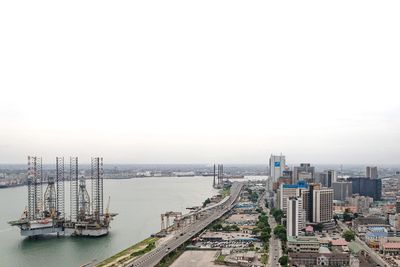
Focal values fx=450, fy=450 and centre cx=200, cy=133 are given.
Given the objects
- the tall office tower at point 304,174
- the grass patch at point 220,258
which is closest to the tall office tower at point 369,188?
the tall office tower at point 304,174

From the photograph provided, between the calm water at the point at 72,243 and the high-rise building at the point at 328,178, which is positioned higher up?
the high-rise building at the point at 328,178

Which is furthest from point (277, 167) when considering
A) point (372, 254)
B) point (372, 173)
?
point (372, 254)

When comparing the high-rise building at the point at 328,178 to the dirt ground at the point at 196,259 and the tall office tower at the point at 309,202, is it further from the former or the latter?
the dirt ground at the point at 196,259

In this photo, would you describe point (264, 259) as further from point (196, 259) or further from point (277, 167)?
point (277, 167)

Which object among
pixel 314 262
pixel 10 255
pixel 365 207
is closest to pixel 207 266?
pixel 314 262

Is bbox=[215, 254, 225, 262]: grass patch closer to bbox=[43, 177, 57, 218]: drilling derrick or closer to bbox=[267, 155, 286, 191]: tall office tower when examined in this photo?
bbox=[43, 177, 57, 218]: drilling derrick
